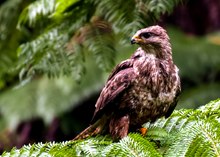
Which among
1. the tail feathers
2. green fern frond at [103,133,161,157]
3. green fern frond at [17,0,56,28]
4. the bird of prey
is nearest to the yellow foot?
the bird of prey

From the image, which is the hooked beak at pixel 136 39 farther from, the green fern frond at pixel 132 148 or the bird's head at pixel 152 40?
the green fern frond at pixel 132 148

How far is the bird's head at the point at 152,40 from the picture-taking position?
3.24 m

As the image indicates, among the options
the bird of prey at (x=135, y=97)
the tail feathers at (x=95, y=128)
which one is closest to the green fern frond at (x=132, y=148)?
the bird of prey at (x=135, y=97)

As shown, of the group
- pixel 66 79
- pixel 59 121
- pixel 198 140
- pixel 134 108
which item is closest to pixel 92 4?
pixel 134 108

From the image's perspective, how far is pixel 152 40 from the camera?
325 centimetres

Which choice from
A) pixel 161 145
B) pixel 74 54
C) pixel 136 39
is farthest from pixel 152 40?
pixel 74 54

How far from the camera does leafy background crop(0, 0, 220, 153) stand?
3836 millimetres

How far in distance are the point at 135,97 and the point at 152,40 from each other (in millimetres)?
375

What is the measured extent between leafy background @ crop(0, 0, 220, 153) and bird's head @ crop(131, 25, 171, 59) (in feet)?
0.75

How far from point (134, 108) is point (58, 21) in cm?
111

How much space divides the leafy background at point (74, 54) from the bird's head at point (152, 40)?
0.23m

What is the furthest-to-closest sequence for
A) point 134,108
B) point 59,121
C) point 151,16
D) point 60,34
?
point 59,121, point 60,34, point 151,16, point 134,108

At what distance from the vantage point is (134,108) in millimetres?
3004

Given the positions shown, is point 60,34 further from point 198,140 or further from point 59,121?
point 59,121
